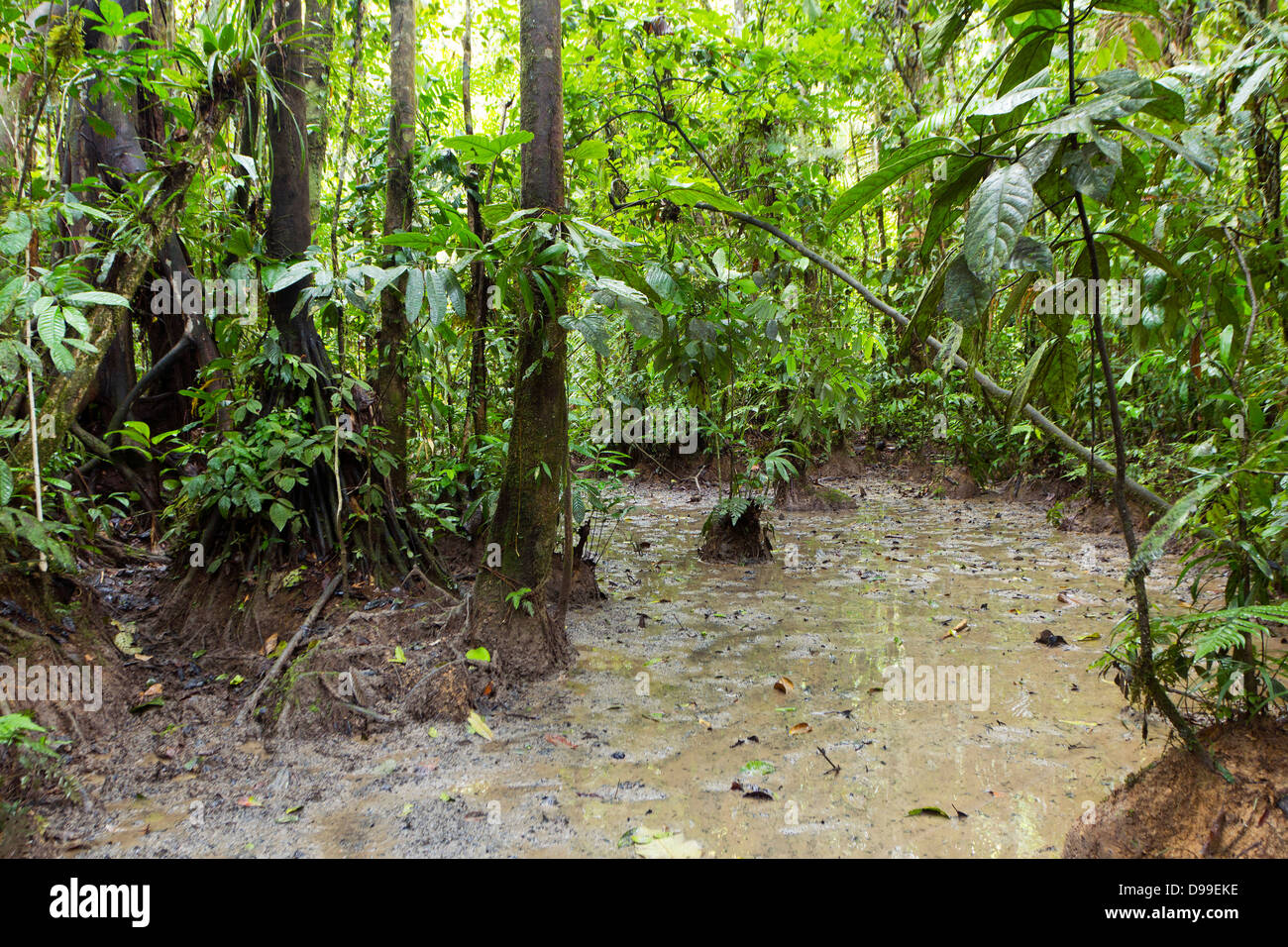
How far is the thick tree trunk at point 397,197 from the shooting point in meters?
3.85

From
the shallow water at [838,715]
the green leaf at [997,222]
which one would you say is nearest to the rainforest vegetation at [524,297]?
the green leaf at [997,222]

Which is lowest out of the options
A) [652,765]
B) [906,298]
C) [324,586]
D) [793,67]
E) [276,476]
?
[652,765]

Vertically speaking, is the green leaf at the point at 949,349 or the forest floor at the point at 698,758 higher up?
the green leaf at the point at 949,349

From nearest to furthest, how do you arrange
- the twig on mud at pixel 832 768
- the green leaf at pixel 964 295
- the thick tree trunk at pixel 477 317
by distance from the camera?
the green leaf at pixel 964 295, the twig on mud at pixel 832 768, the thick tree trunk at pixel 477 317

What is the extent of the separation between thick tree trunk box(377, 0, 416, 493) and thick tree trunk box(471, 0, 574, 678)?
3.05 ft

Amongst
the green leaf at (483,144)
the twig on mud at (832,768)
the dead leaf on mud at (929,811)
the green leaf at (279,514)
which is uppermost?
the green leaf at (483,144)

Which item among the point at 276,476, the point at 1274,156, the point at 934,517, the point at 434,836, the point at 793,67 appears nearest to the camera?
the point at 434,836

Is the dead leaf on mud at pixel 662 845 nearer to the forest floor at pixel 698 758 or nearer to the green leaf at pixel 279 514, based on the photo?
the forest floor at pixel 698 758

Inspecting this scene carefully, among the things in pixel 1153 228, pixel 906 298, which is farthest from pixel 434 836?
pixel 906 298

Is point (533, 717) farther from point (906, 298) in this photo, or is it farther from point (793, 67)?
point (906, 298)

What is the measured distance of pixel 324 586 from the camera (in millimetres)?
3598

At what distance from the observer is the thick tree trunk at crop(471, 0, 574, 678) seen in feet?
10.4

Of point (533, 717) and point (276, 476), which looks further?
point (276, 476)

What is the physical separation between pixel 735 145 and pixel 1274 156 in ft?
13.4
